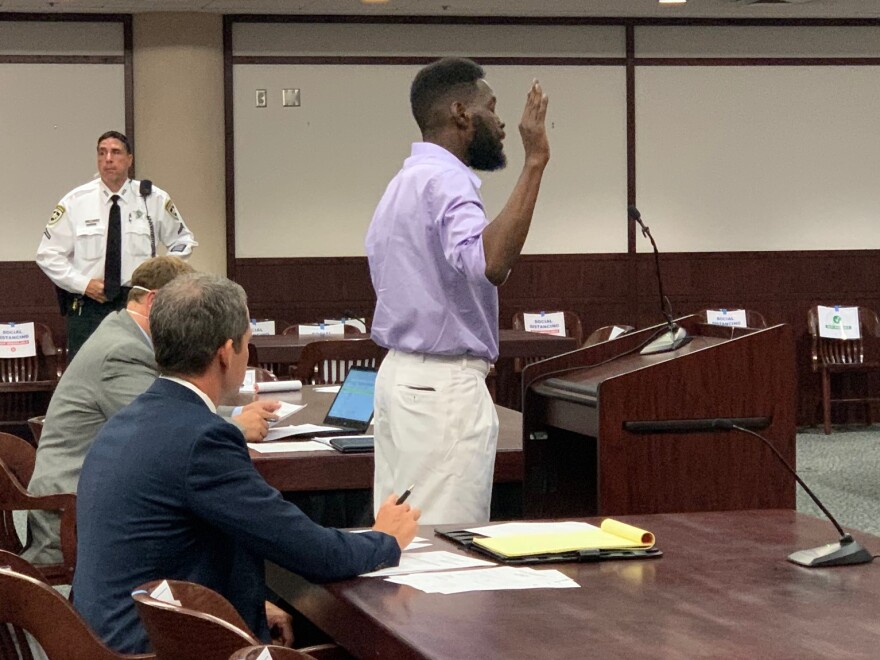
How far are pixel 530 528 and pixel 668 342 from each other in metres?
0.90

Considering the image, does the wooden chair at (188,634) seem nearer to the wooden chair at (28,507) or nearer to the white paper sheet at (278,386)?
the wooden chair at (28,507)

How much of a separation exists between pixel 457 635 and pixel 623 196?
8785mm

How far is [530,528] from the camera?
2.66 m

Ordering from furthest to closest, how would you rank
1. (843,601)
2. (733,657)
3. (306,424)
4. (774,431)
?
(306,424), (774,431), (843,601), (733,657)

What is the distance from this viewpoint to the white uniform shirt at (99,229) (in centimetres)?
732

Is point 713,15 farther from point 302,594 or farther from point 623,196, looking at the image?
point 302,594

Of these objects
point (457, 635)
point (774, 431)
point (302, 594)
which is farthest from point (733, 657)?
point (774, 431)

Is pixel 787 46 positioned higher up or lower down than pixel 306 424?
higher up

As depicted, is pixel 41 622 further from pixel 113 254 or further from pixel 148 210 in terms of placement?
pixel 148 210

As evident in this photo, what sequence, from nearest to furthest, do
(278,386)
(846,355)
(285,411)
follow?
1. (285,411)
2. (278,386)
3. (846,355)

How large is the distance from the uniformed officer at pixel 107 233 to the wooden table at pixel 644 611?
4.97 m

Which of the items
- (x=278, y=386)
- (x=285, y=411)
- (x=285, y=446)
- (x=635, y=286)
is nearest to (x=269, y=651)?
(x=285, y=446)

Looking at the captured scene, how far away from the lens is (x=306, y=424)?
14.3ft

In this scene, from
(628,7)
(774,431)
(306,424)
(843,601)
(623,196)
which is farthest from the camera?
(623,196)
